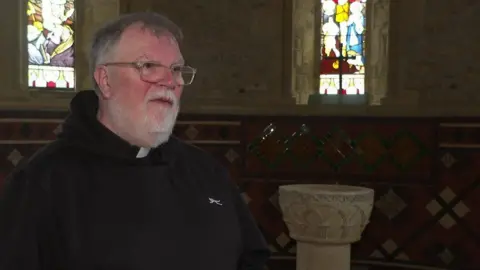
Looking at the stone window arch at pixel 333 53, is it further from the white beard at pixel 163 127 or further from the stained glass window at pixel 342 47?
the white beard at pixel 163 127

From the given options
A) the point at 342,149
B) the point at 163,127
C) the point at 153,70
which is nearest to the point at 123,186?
the point at 163,127

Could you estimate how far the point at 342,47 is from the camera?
578 cm

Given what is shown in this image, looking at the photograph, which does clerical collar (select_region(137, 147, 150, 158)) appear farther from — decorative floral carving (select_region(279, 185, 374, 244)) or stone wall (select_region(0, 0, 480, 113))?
stone wall (select_region(0, 0, 480, 113))

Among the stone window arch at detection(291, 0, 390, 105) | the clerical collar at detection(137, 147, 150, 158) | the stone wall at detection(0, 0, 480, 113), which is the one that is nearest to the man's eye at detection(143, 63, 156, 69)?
the clerical collar at detection(137, 147, 150, 158)

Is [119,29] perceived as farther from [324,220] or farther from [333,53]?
[333,53]

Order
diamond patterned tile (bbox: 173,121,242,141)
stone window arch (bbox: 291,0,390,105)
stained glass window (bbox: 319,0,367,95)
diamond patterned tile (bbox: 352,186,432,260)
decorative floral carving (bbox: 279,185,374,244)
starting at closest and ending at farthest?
decorative floral carving (bbox: 279,185,374,244), diamond patterned tile (bbox: 352,186,432,260), diamond patterned tile (bbox: 173,121,242,141), stone window arch (bbox: 291,0,390,105), stained glass window (bbox: 319,0,367,95)

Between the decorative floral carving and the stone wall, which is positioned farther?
the stone wall

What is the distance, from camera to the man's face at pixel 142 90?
1.58m

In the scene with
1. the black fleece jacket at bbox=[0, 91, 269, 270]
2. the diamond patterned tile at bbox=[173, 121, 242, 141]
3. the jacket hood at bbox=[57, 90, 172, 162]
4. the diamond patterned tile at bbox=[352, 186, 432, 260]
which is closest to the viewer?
the black fleece jacket at bbox=[0, 91, 269, 270]

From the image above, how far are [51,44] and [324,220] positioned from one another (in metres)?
2.77

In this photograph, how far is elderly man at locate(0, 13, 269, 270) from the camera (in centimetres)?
146

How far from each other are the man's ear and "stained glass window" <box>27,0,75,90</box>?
383 centimetres

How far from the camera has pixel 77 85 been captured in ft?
17.7

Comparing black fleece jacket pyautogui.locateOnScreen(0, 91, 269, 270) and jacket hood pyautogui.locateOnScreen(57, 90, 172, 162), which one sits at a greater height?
jacket hood pyautogui.locateOnScreen(57, 90, 172, 162)
